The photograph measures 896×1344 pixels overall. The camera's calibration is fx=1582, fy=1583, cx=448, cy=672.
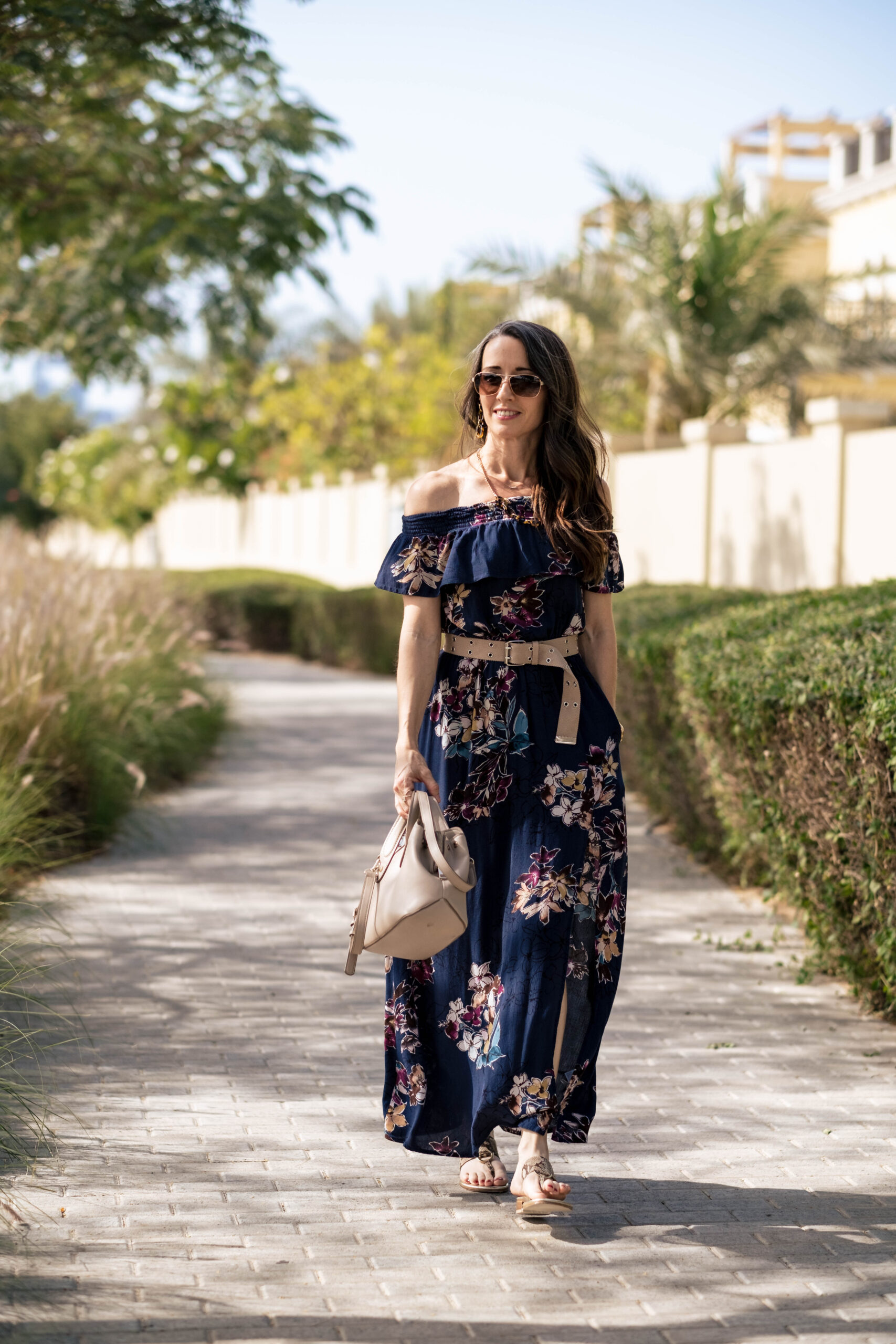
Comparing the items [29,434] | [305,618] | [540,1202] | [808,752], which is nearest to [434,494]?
[540,1202]

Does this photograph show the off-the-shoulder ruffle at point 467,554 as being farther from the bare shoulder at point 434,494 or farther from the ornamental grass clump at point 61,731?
the ornamental grass clump at point 61,731

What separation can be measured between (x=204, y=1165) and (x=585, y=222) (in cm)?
2602

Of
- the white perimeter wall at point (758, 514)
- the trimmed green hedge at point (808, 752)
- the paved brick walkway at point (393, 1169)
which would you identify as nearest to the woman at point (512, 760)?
the paved brick walkway at point (393, 1169)

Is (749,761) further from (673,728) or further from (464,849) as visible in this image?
(464,849)

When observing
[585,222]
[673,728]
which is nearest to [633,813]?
[673,728]

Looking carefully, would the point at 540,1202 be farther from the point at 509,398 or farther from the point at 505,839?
the point at 509,398

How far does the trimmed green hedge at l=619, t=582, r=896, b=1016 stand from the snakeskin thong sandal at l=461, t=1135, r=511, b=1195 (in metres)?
1.63

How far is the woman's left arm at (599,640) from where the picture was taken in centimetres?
413

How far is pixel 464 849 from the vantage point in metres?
3.83

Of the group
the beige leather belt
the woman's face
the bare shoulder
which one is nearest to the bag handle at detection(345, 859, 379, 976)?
the beige leather belt

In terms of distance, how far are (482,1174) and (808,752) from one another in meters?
2.16

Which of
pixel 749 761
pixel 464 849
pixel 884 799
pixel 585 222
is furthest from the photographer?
pixel 585 222

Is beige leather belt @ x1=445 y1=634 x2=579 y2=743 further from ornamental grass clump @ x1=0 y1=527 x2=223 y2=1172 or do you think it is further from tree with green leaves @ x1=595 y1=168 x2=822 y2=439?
tree with green leaves @ x1=595 y1=168 x2=822 y2=439

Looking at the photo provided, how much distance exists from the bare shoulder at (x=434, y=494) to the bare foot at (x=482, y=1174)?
5.52ft
